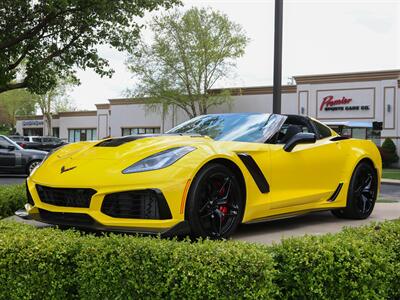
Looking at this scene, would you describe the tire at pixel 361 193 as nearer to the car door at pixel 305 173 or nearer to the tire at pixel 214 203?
the car door at pixel 305 173

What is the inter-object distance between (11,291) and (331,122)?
101 feet

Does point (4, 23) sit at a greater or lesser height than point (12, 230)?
greater

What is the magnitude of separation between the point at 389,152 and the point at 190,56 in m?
14.9

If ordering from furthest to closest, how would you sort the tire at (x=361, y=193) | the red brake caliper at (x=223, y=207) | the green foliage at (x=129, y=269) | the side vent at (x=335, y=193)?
the tire at (x=361, y=193) → the side vent at (x=335, y=193) → the red brake caliper at (x=223, y=207) → the green foliage at (x=129, y=269)

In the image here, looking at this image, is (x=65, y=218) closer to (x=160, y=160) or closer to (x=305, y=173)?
(x=160, y=160)

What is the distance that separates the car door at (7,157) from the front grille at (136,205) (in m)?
13.5

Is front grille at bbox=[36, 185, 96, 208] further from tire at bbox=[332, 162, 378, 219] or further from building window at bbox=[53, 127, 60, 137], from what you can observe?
building window at bbox=[53, 127, 60, 137]

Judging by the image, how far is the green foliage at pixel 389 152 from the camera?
3116cm

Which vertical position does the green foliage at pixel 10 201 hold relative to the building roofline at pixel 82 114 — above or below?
below

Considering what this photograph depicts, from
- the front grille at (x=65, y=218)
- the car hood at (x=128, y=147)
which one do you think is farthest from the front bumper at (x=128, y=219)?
the car hood at (x=128, y=147)

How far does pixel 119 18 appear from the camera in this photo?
1073 centimetres

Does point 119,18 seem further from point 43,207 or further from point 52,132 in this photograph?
point 52,132

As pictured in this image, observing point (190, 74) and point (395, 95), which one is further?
point (190, 74)

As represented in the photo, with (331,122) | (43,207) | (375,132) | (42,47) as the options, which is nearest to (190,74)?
(331,122)
